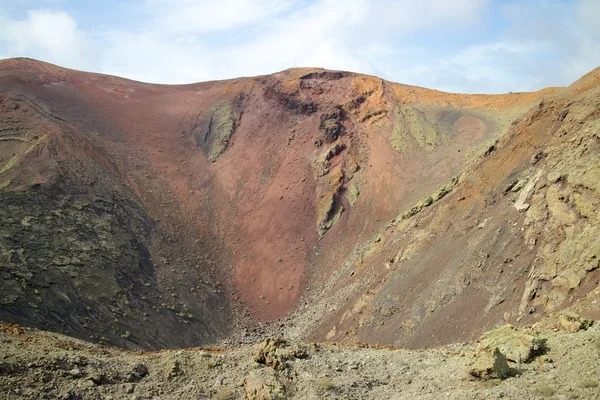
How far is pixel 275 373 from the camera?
12.4 meters

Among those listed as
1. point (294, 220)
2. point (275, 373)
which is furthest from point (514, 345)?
point (294, 220)

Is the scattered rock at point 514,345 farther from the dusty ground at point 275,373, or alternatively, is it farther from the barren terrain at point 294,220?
the barren terrain at point 294,220

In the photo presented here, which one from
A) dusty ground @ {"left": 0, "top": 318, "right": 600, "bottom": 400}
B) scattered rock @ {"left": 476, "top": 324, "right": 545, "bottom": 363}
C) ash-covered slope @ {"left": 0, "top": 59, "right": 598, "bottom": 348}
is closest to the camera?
dusty ground @ {"left": 0, "top": 318, "right": 600, "bottom": 400}

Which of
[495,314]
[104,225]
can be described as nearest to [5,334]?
[495,314]

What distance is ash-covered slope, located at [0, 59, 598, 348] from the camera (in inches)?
872

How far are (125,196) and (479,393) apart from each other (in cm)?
2819

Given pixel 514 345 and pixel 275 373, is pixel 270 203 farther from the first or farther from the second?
pixel 514 345

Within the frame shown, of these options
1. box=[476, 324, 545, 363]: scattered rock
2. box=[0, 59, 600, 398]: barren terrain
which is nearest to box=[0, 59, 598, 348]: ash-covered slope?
box=[0, 59, 600, 398]: barren terrain

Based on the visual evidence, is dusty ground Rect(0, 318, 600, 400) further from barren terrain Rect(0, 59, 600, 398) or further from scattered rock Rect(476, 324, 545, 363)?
scattered rock Rect(476, 324, 545, 363)

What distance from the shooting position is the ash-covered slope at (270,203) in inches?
872

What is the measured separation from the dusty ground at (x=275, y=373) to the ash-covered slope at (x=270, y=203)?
245 inches

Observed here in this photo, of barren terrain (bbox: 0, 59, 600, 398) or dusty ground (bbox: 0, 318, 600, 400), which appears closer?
dusty ground (bbox: 0, 318, 600, 400)

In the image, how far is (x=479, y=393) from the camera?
10297 millimetres

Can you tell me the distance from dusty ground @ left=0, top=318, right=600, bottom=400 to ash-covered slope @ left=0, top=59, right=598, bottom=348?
6234 millimetres
